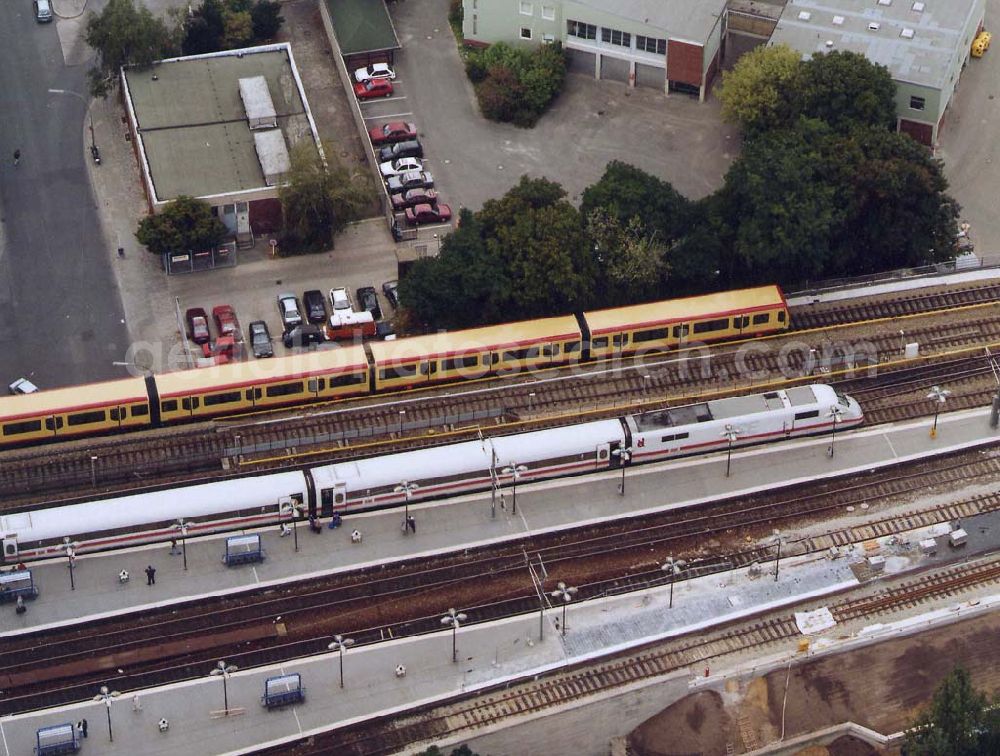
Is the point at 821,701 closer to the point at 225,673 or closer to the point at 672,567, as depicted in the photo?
the point at 672,567

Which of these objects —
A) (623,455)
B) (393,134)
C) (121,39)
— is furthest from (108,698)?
(121,39)

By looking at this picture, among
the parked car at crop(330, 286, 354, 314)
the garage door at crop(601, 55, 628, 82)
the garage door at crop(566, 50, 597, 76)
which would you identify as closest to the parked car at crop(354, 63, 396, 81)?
the garage door at crop(566, 50, 597, 76)

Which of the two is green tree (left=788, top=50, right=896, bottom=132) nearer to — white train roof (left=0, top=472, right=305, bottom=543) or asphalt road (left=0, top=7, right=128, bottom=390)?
white train roof (left=0, top=472, right=305, bottom=543)

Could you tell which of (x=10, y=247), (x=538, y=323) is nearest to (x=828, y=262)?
(x=538, y=323)

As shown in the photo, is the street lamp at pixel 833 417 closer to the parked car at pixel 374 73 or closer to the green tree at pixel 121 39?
the parked car at pixel 374 73

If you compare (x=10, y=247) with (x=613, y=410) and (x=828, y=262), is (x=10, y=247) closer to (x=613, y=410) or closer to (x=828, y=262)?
(x=613, y=410)

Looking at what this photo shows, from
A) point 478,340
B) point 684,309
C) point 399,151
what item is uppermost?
point 399,151
